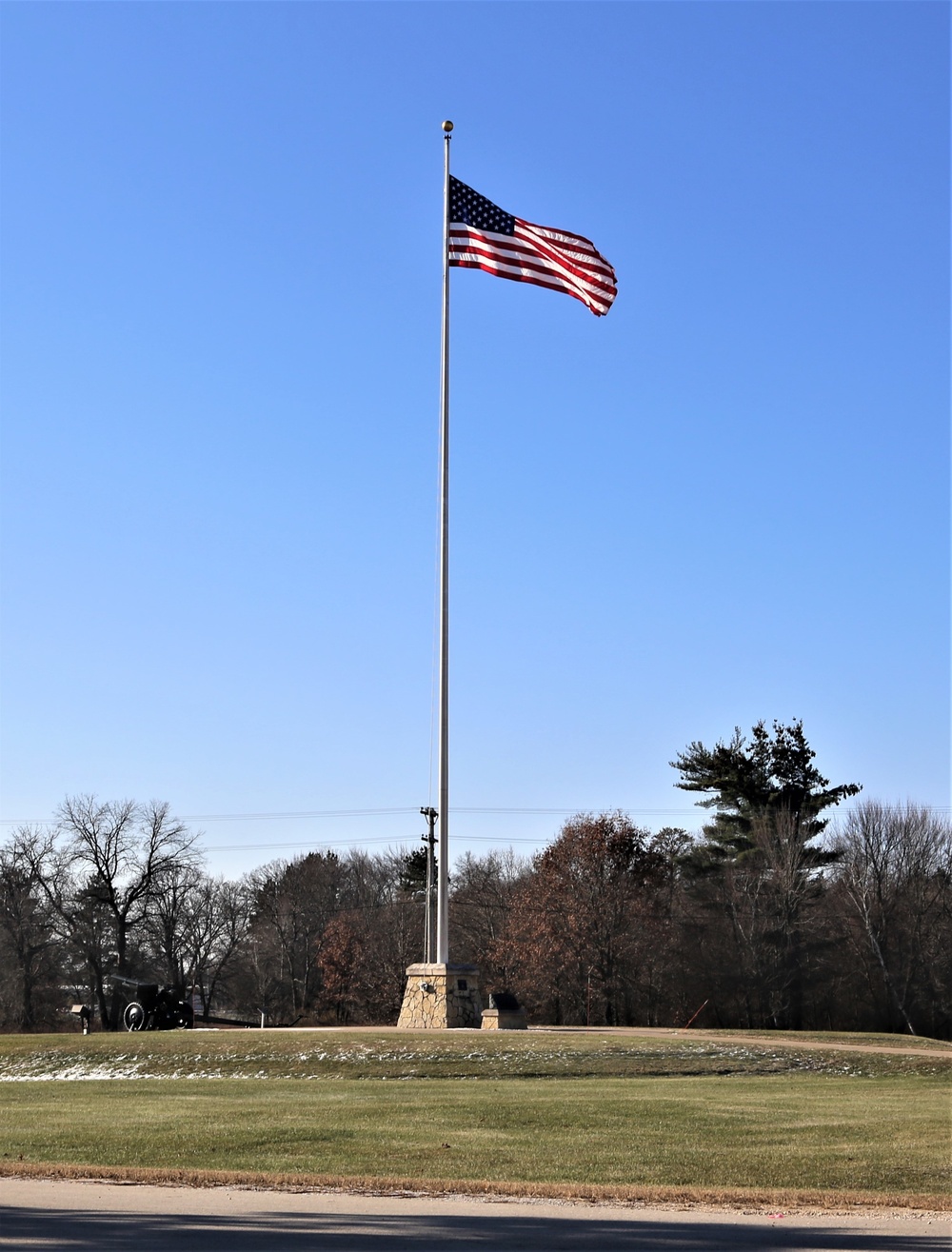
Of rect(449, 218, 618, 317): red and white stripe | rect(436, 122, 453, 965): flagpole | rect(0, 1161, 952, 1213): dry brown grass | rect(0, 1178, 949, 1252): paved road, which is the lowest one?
rect(0, 1161, 952, 1213): dry brown grass

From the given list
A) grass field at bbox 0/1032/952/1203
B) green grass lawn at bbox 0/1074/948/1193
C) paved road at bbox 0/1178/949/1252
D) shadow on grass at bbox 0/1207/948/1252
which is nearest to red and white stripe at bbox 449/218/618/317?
grass field at bbox 0/1032/952/1203

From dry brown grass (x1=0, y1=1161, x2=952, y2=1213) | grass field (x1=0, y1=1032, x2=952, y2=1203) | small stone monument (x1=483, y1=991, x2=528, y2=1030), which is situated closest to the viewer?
Answer: dry brown grass (x1=0, y1=1161, x2=952, y2=1213)

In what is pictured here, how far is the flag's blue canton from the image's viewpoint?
1087 inches

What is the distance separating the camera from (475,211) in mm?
27953

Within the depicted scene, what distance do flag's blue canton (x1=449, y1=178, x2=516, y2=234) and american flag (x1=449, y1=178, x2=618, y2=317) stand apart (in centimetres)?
3

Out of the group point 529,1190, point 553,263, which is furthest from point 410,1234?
point 553,263

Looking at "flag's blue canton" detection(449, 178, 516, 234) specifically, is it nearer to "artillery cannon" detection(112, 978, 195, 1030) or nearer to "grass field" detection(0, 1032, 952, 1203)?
"grass field" detection(0, 1032, 952, 1203)

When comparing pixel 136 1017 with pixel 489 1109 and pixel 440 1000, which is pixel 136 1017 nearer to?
pixel 440 1000

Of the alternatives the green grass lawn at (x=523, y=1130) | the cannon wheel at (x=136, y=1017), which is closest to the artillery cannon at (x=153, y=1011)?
the cannon wheel at (x=136, y=1017)

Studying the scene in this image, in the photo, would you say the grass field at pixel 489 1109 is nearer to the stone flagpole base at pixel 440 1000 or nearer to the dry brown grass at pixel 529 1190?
the dry brown grass at pixel 529 1190

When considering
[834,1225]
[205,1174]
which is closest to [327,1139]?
[205,1174]

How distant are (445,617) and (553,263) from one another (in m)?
7.60

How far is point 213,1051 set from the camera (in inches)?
951

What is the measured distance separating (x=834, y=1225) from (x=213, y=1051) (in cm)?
1764
